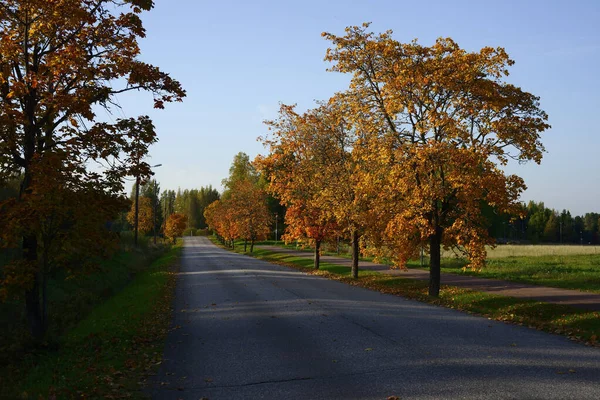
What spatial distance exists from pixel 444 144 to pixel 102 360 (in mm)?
11976

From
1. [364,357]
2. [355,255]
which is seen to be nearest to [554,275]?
[355,255]

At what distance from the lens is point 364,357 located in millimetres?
9031

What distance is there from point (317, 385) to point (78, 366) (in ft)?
14.1

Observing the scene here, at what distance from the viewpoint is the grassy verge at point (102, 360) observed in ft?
24.4

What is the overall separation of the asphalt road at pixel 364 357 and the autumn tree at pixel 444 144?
3.57 meters

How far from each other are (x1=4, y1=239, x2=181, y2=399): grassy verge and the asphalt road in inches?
18.1

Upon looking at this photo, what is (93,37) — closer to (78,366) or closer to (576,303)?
(78,366)

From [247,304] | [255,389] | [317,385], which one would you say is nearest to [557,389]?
[317,385]

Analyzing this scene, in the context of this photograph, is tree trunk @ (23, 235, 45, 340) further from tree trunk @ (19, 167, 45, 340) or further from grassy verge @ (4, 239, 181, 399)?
grassy verge @ (4, 239, 181, 399)

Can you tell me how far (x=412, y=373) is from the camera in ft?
25.8

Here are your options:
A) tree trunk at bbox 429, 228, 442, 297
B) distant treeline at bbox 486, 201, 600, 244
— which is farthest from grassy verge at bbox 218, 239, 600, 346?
distant treeline at bbox 486, 201, 600, 244

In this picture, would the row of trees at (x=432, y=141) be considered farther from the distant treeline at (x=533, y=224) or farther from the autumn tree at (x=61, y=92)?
the distant treeline at (x=533, y=224)

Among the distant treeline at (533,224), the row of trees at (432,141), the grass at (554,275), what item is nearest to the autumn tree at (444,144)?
the row of trees at (432,141)

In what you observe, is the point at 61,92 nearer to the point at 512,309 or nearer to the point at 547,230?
the point at 512,309
